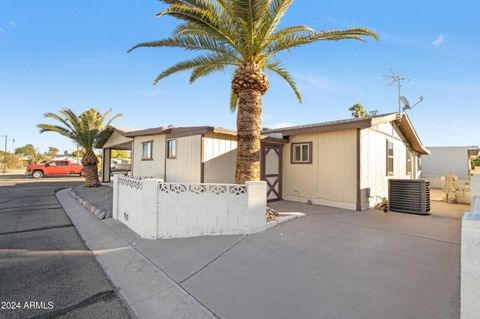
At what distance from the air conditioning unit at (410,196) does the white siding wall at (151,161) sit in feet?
30.0

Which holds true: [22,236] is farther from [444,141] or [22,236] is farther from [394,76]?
[444,141]

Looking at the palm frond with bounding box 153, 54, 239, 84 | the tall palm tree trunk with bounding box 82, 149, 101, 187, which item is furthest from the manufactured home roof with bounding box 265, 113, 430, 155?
the tall palm tree trunk with bounding box 82, 149, 101, 187

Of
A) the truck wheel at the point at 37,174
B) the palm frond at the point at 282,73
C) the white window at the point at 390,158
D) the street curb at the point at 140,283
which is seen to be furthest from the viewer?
the truck wheel at the point at 37,174

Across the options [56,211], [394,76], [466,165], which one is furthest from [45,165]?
[466,165]

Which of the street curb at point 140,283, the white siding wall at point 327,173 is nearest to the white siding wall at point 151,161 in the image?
the street curb at point 140,283

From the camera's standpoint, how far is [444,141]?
77.3 feet

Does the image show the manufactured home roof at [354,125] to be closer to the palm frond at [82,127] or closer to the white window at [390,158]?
the white window at [390,158]

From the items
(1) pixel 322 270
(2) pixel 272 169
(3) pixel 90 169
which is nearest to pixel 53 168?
(3) pixel 90 169

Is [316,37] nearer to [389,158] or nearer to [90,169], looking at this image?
[389,158]

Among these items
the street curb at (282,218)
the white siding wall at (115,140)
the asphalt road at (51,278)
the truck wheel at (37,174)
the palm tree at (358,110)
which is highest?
the palm tree at (358,110)

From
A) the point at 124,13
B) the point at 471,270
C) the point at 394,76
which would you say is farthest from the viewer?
the point at 394,76

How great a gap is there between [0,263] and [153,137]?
7324 millimetres

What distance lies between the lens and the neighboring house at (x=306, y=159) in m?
7.73

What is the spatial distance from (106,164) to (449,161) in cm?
3133
